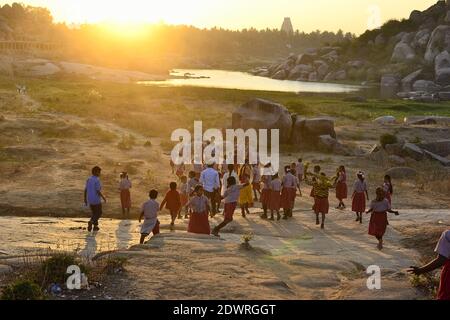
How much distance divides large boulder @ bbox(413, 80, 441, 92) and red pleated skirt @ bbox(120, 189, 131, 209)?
278ft

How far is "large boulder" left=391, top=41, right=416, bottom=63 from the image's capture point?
369ft

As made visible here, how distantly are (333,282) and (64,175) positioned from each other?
48.2 ft

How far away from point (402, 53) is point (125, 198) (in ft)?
357

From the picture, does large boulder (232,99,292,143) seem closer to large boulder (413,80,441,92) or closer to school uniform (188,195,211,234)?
school uniform (188,195,211,234)

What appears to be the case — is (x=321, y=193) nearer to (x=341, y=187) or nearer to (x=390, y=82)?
(x=341, y=187)

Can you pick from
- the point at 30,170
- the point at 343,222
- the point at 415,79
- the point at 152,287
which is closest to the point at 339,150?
the point at 343,222

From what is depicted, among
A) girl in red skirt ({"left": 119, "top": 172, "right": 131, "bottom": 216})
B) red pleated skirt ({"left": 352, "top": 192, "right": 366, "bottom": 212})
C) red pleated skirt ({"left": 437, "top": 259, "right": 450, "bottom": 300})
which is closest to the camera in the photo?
red pleated skirt ({"left": 437, "top": 259, "right": 450, "bottom": 300})

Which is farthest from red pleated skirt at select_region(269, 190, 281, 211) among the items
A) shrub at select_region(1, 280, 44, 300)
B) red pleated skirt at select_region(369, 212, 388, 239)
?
shrub at select_region(1, 280, 44, 300)

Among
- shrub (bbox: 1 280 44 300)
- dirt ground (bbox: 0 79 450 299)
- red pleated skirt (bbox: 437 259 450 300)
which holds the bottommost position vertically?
dirt ground (bbox: 0 79 450 299)

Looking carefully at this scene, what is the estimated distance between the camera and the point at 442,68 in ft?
323

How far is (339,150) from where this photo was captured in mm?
30500

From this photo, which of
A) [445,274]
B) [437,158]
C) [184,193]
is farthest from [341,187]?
[437,158]

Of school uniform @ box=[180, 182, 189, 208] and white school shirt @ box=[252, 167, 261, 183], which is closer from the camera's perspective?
school uniform @ box=[180, 182, 189, 208]
